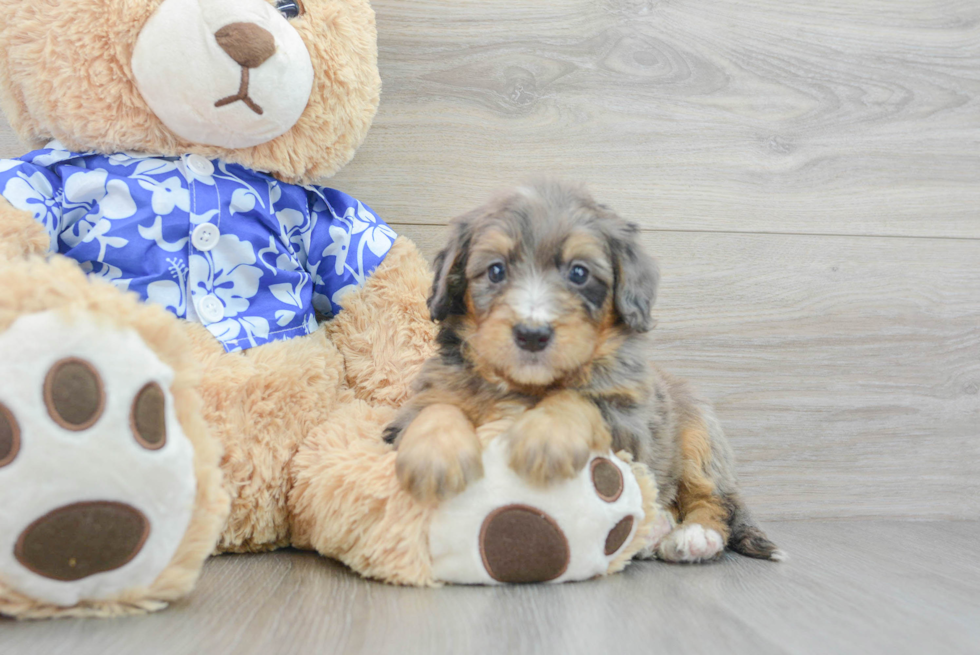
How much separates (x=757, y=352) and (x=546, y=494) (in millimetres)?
1653

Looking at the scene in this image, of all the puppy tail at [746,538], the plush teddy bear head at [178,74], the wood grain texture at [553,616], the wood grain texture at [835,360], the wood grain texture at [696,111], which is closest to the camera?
the wood grain texture at [553,616]

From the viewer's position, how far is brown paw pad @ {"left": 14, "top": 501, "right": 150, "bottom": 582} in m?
1.27

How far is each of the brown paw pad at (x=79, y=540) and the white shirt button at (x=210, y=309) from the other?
799mm

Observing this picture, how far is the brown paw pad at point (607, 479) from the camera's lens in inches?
69.4

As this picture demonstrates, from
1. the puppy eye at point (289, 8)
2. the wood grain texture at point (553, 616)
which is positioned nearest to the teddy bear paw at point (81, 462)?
the wood grain texture at point (553, 616)

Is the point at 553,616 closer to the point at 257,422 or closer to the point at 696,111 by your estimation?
the point at 257,422

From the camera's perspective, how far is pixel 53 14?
6.22ft

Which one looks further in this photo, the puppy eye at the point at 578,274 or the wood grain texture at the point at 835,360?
the wood grain texture at the point at 835,360

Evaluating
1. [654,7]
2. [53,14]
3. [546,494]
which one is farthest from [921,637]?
[53,14]

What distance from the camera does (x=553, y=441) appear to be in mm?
1685

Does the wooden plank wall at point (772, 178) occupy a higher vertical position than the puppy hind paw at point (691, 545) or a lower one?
higher

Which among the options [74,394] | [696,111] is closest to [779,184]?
[696,111]

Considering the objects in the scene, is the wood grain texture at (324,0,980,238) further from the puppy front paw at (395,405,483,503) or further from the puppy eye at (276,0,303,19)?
the puppy front paw at (395,405,483,503)

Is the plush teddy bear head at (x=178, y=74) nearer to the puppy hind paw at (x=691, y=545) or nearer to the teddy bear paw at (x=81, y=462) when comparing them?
the teddy bear paw at (x=81, y=462)
